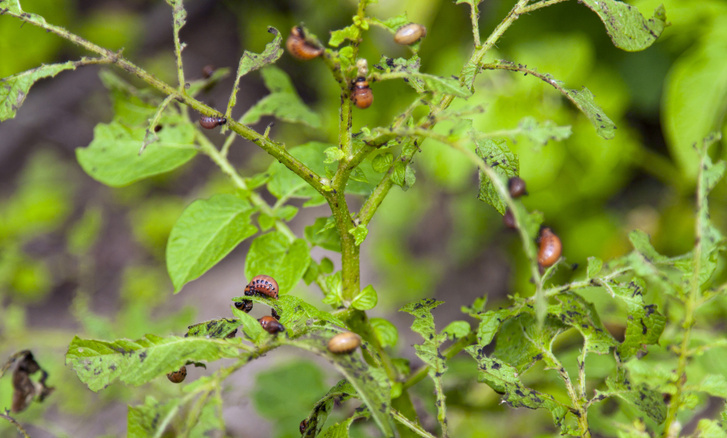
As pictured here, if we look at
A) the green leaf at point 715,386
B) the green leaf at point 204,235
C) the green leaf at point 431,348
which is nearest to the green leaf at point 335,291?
the green leaf at point 431,348

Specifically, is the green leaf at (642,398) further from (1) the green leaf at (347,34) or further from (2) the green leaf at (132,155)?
(2) the green leaf at (132,155)

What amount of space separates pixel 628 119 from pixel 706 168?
2.41m

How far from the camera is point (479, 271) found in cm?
313

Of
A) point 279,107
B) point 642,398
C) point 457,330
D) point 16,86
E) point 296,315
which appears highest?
point 16,86

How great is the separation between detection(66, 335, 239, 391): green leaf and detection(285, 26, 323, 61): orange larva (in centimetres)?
39

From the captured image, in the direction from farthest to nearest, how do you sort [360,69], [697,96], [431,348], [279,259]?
1. [697,96]
2. [279,259]
3. [431,348]
4. [360,69]

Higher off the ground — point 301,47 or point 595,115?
point 301,47

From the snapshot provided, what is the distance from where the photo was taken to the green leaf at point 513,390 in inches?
31.6

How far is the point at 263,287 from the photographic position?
0.85 metres

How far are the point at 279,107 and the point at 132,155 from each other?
35 cm

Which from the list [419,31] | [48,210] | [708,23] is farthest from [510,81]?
[48,210]

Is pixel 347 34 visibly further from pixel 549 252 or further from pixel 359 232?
pixel 549 252

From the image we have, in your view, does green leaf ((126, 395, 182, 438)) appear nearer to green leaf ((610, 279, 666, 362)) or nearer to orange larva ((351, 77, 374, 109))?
orange larva ((351, 77, 374, 109))

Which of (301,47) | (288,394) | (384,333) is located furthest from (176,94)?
(288,394)
